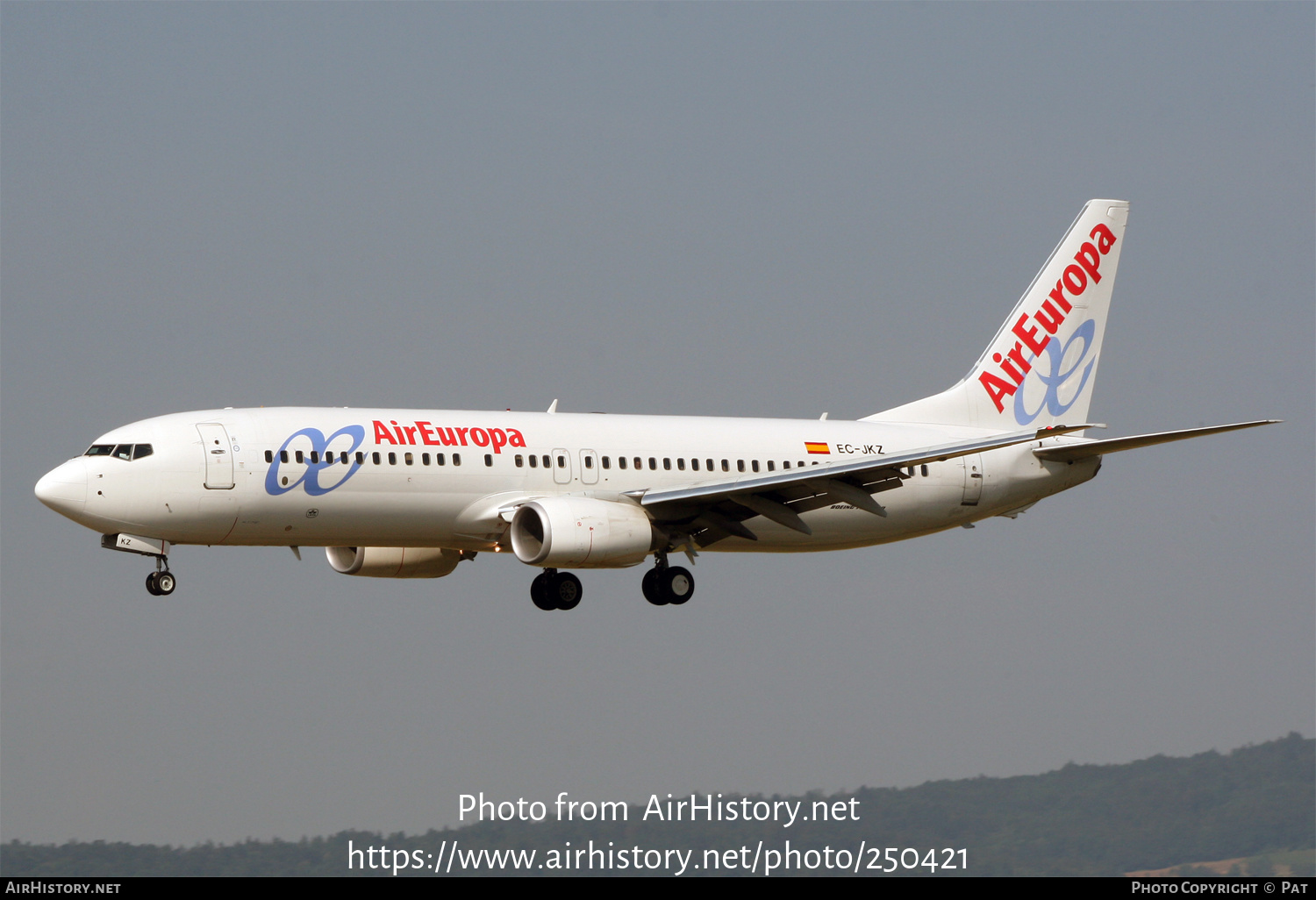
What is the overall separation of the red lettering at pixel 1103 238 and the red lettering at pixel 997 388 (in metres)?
5.55

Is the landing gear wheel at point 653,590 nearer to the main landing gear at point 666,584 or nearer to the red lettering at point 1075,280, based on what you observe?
the main landing gear at point 666,584

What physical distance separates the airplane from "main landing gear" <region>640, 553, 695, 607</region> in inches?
2.0

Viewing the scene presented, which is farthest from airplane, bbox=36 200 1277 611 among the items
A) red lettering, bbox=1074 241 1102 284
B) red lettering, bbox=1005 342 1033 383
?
red lettering, bbox=1074 241 1102 284

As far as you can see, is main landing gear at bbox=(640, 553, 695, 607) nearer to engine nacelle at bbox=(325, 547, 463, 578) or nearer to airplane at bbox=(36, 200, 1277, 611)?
airplane at bbox=(36, 200, 1277, 611)

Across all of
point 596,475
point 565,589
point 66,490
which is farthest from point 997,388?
point 66,490

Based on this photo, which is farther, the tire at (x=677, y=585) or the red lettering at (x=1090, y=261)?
the red lettering at (x=1090, y=261)

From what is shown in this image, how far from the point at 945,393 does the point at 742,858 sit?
232ft

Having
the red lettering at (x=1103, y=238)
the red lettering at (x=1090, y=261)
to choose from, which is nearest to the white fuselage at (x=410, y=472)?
the red lettering at (x=1090, y=261)

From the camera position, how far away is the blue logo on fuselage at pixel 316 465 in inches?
1679

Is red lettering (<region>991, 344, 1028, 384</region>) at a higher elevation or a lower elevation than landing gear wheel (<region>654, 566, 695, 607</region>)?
higher

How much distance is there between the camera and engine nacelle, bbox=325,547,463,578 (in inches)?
1987

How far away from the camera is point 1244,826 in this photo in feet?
443

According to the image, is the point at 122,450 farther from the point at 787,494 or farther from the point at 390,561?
the point at 787,494

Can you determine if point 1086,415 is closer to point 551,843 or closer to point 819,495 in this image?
point 819,495
